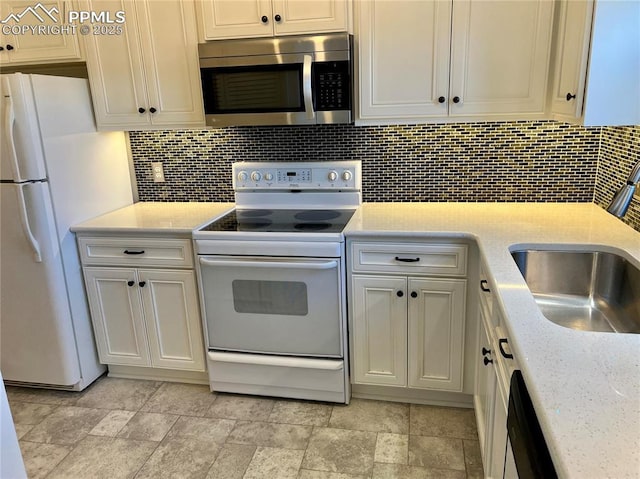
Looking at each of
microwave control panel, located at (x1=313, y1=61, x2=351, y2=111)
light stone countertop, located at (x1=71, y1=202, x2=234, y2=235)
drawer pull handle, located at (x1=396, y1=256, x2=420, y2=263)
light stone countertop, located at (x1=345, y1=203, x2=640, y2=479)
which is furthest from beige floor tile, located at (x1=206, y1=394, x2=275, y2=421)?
microwave control panel, located at (x1=313, y1=61, x2=351, y2=111)

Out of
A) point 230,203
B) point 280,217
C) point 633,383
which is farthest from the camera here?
point 230,203

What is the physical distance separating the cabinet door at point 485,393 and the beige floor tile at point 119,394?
5.46 ft

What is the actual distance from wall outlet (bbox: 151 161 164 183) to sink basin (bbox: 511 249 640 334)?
6.73 feet

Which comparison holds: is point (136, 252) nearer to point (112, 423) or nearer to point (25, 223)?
point (25, 223)

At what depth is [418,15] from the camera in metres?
2.17

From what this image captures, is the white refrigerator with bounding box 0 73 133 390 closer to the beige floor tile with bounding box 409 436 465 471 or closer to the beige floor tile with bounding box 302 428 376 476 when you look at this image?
the beige floor tile with bounding box 302 428 376 476

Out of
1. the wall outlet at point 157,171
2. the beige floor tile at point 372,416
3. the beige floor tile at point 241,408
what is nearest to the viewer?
the beige floor tile at point 372,416

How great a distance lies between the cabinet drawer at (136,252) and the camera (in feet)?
7.81

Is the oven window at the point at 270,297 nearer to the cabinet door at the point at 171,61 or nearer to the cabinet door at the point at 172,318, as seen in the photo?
the cabinet door at the point at 172,318

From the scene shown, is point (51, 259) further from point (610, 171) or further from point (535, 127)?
point (610, 171)

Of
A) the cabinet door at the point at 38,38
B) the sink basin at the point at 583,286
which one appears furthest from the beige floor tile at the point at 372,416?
the cabinet door at the point at 38,38

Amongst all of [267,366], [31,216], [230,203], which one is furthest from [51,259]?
[267,366]

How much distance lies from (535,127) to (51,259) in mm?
2496

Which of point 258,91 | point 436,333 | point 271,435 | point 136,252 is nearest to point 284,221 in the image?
point 258,91
